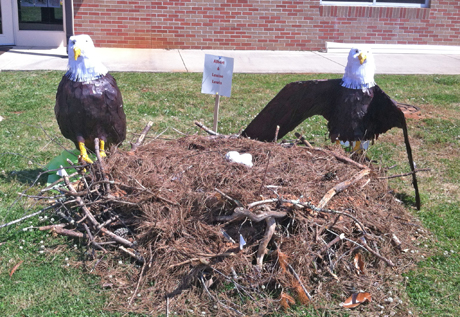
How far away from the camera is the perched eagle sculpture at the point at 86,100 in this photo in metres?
4.55

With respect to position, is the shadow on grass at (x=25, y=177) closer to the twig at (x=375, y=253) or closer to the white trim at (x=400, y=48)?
the twig at (x=375, y=253)

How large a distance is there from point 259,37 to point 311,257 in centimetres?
920

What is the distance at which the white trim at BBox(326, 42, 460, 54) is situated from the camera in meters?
12.1

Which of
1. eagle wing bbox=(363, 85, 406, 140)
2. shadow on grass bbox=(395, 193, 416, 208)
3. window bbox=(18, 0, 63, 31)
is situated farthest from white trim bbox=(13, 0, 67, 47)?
shadow on grass bbox=(395, 193, 416, 208)

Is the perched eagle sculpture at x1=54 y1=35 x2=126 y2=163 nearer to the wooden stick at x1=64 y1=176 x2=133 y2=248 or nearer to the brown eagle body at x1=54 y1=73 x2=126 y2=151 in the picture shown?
the brown eagle body at x1=54 y1=73 x2=126 y2=151

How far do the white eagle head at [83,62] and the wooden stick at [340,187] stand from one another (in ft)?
7.82

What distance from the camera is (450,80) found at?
9641 mm

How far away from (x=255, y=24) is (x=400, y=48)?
12.0ft

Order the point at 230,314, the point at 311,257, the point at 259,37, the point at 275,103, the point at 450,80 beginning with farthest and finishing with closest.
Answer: the point at 259,37
the point at 450,80
the point at 275,103
the point at 311,257
the point at 230,314

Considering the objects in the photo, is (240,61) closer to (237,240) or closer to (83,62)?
(83,62)

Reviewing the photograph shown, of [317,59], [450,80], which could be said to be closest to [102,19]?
[317,59]

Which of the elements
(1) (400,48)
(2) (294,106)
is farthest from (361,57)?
(1) (400,48)

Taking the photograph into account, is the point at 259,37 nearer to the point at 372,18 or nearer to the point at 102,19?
the point at 372,18

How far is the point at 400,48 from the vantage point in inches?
488
